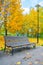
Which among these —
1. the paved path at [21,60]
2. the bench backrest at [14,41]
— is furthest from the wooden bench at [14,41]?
the paved path at [21,60]

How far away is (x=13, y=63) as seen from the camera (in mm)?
4867

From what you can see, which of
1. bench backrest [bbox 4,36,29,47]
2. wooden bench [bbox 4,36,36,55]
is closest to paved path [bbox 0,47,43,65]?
wooden bench [bbox 4,36,36,55]

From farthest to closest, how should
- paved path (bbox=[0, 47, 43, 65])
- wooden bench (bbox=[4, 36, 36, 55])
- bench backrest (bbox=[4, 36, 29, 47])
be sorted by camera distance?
1. bench backrest (bbox=[4, 36, 29, 47])
2. wooden bench (bbox=[4, 36, 36, 55])
3. paved path (bbox=[0, 47, 43, 65])

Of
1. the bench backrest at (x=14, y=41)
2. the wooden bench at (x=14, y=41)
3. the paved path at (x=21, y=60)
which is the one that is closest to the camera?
the paved path at (x=21, y=60)

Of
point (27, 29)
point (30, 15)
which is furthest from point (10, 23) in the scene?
point (30, 15)

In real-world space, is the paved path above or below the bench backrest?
below

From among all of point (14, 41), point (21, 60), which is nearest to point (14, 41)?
point (14, 41)

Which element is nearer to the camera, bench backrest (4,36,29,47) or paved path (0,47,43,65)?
paved path (0,47,43,65)

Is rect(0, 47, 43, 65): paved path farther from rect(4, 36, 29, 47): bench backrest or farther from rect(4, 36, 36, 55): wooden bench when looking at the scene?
rect(4, 36, 29, 47): bench backrest

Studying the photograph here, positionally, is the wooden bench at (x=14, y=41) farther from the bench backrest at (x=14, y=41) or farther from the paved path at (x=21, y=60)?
the paved path at (x=21, y=60)

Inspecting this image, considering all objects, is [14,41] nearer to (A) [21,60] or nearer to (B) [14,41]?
(B) [14,41]

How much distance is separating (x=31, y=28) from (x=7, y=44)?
32.8 feet

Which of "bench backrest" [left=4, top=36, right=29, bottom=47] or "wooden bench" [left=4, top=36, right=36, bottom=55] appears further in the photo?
"bench backrest" [left=4, top=36, right=29, bottom=47]

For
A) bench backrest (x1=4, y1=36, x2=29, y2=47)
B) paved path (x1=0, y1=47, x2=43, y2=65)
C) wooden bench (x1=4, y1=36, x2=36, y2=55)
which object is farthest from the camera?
bench backrest (x1=4, y1=36, x2=29, y2=47)
